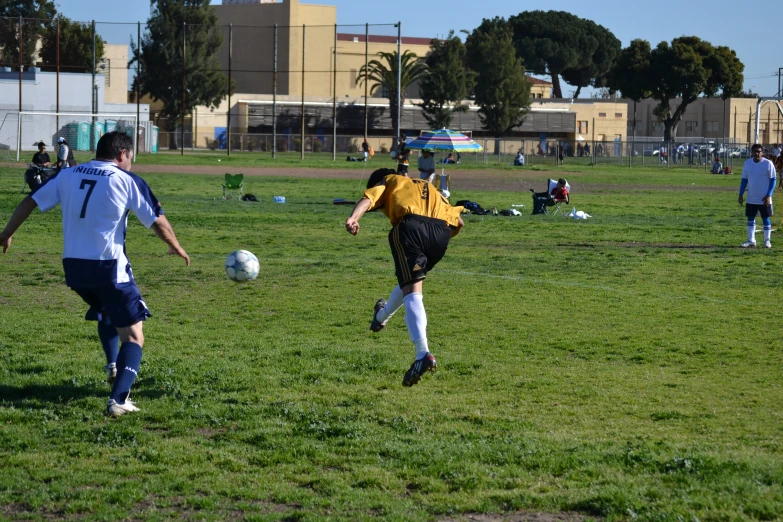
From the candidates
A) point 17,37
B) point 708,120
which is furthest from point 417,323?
point 708,120

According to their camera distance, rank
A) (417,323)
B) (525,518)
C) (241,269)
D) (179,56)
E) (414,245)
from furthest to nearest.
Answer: (179,56) < (241,269) < (414,245) < (417,323) < (525,518)

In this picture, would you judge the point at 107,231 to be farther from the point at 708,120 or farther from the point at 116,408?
the point at 708,120

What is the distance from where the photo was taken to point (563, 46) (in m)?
113

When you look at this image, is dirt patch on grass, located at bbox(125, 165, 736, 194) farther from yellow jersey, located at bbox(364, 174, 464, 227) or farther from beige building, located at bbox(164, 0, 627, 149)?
beige building, located at bbox(164, 0, 627, 149)

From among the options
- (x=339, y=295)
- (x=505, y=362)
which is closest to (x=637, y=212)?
(x=339, y=295)

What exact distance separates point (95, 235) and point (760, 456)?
4395 mm

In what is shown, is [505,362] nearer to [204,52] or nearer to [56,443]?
[56,443]

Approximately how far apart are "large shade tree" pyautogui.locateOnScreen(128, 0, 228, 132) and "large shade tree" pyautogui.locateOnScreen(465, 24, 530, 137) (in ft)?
75.6

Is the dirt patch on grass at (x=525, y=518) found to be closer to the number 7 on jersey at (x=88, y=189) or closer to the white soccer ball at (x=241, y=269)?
the number 7 on jersey at (x=88, y=189)

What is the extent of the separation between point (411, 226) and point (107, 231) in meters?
2.38

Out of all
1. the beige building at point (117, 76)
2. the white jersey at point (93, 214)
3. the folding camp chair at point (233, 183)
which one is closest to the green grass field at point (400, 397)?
the white jersey at point (93, 214)

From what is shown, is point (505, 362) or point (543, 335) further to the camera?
point (543, 335)

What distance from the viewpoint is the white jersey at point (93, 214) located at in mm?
6375

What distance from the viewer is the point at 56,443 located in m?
5.92
